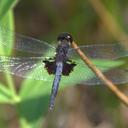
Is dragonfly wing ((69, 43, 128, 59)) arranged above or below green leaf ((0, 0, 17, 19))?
below

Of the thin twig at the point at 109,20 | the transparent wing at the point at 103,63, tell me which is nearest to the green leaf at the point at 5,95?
the transparent wing at the point at 103,63

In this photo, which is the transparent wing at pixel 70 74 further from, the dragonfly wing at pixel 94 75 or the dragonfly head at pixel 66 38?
the dragonfly head at pixel 66 38

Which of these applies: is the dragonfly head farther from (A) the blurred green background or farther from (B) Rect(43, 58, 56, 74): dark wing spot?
(A) the blurred green background

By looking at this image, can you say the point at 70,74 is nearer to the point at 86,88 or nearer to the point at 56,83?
the point at 56,83

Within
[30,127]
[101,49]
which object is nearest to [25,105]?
[30,127]

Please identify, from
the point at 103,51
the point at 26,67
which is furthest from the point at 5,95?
the point at 103,51

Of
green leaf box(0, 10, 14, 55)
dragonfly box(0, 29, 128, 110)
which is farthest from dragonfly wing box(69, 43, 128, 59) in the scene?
green leaf box(0, 10, 14, 55)

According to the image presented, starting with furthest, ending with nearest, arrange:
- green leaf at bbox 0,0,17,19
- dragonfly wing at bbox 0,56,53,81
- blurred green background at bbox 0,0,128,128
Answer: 1. blurred green background at bbox 0,0,128,128
2. dragonfly wing at bbox 0,56,53,81
3. green leaf at bbox 0,0,17,19
